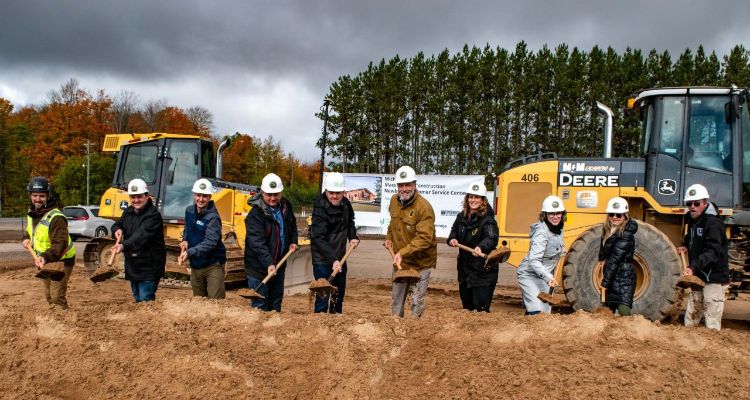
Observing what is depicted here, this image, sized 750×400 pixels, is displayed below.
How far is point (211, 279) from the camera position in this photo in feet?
19.2

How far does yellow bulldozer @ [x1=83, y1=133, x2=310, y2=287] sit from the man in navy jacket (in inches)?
154

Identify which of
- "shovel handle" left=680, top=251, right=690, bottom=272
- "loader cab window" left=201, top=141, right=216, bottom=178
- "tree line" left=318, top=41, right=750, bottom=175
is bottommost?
"shovel handle" left=680, top=251, right=690, bottom=272

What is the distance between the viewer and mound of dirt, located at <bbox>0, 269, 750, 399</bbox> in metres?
3.78

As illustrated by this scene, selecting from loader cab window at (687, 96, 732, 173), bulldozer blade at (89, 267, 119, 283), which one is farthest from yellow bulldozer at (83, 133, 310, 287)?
loader cab window at (687, 96, 732, 173)

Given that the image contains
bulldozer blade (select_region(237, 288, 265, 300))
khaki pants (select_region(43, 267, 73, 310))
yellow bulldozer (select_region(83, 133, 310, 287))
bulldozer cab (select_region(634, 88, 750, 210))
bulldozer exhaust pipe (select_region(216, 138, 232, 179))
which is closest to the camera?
bulldozer blade (select_region(237, 288, 265, 300))

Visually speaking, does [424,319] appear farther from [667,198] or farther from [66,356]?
[667,198]

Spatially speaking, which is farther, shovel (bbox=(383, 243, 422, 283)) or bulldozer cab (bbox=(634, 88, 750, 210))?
bulldozer cab (bbox=(634, 88, 750, 210))

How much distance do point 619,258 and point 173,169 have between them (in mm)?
8108

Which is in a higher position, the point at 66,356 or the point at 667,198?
the point at 667,198

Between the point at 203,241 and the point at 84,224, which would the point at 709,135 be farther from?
the point at 84,224

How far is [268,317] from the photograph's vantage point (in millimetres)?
4852

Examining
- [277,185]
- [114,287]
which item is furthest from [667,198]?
[114,287]

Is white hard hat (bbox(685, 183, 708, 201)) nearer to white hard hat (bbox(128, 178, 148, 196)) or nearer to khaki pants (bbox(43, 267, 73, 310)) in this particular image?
white hard hat (bbox(128, 178, 148, 196))

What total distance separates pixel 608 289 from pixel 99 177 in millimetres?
44423
